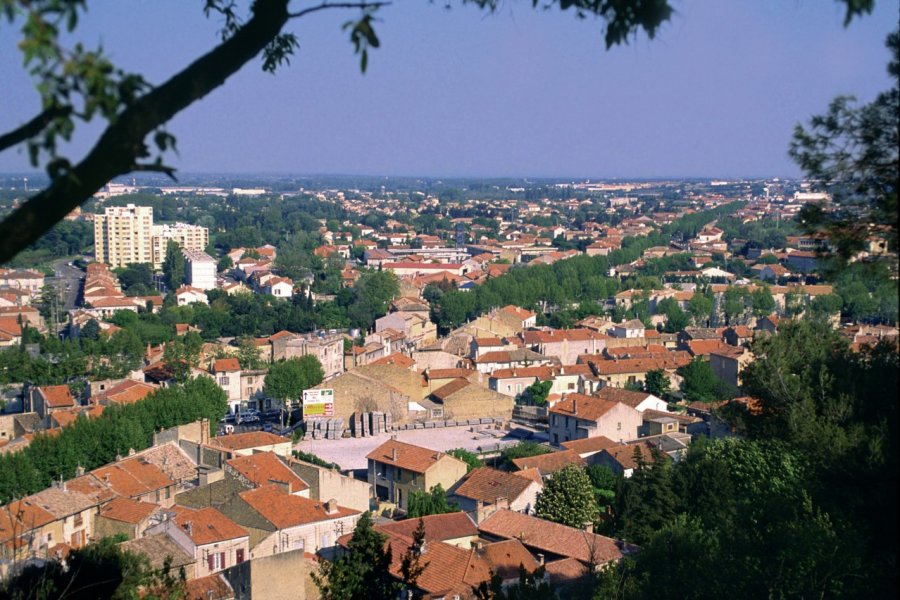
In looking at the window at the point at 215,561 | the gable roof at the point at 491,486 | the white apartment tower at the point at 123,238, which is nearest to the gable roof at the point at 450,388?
the gable roof at the point at 491,486

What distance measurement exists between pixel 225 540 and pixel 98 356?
54.6 ft

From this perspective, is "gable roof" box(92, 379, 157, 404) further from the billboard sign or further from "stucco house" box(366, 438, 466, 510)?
"stucco house" box(366, 438, 466, 510)

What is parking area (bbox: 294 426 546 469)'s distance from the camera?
19344 mm

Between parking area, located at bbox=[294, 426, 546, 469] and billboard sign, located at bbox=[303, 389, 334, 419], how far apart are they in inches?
26.9

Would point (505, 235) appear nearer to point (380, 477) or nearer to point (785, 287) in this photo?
point (785, 287)

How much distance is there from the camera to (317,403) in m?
21.1

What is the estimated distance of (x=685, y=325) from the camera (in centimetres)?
3491

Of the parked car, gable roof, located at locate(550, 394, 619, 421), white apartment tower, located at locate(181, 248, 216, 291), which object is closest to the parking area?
gable roof, located at locate(550, 394, 619, 421)

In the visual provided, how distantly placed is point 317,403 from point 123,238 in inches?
1477

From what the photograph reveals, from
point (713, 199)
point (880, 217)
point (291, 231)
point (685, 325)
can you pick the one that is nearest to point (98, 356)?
point (685, 325)

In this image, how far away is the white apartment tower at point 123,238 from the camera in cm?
5494

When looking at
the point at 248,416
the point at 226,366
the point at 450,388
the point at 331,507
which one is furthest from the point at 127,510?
the point at 226,366

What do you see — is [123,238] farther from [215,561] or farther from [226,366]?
[215,561]

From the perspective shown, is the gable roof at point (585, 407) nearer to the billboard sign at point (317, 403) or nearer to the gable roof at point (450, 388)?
the gable roof at point (450, 388)
